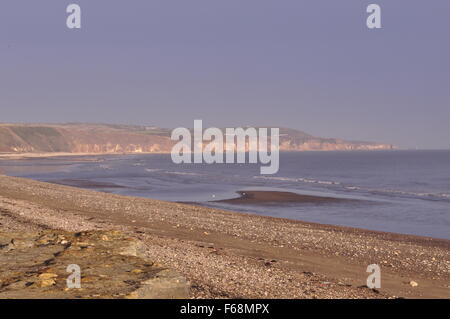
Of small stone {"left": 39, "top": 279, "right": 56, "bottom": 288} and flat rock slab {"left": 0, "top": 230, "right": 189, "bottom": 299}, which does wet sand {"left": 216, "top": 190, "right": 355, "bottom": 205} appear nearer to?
flat rock slab {"left": 0, "top": 230, "right": 189, "bottom": 299}

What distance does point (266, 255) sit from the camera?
15672 mm

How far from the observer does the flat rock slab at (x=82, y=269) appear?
9.20 metres

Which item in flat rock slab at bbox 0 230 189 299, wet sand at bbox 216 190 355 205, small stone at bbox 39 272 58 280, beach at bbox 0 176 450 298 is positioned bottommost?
wet sand at bbox 216 190 355 205

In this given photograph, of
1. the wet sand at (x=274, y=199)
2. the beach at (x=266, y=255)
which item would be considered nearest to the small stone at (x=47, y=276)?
the beach at (x=266, y=255)

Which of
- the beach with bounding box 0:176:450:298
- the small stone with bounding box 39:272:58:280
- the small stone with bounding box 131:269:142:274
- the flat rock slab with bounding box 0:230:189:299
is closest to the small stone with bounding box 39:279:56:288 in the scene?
the flat rock slab with bounding box 0:230:189:299

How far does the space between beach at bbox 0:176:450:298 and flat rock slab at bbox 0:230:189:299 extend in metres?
0.58

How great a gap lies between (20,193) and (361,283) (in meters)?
29.0

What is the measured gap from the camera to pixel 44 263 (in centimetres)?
1141

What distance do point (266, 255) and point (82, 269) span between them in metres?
6.46

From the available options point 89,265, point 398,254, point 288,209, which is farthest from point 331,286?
point 288,209

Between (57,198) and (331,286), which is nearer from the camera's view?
(331,286)

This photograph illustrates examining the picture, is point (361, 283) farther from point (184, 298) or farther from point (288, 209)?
point (288, 209)

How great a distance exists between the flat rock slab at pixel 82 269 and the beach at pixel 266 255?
58 cm

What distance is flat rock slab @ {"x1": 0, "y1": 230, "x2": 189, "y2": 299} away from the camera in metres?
9.20
